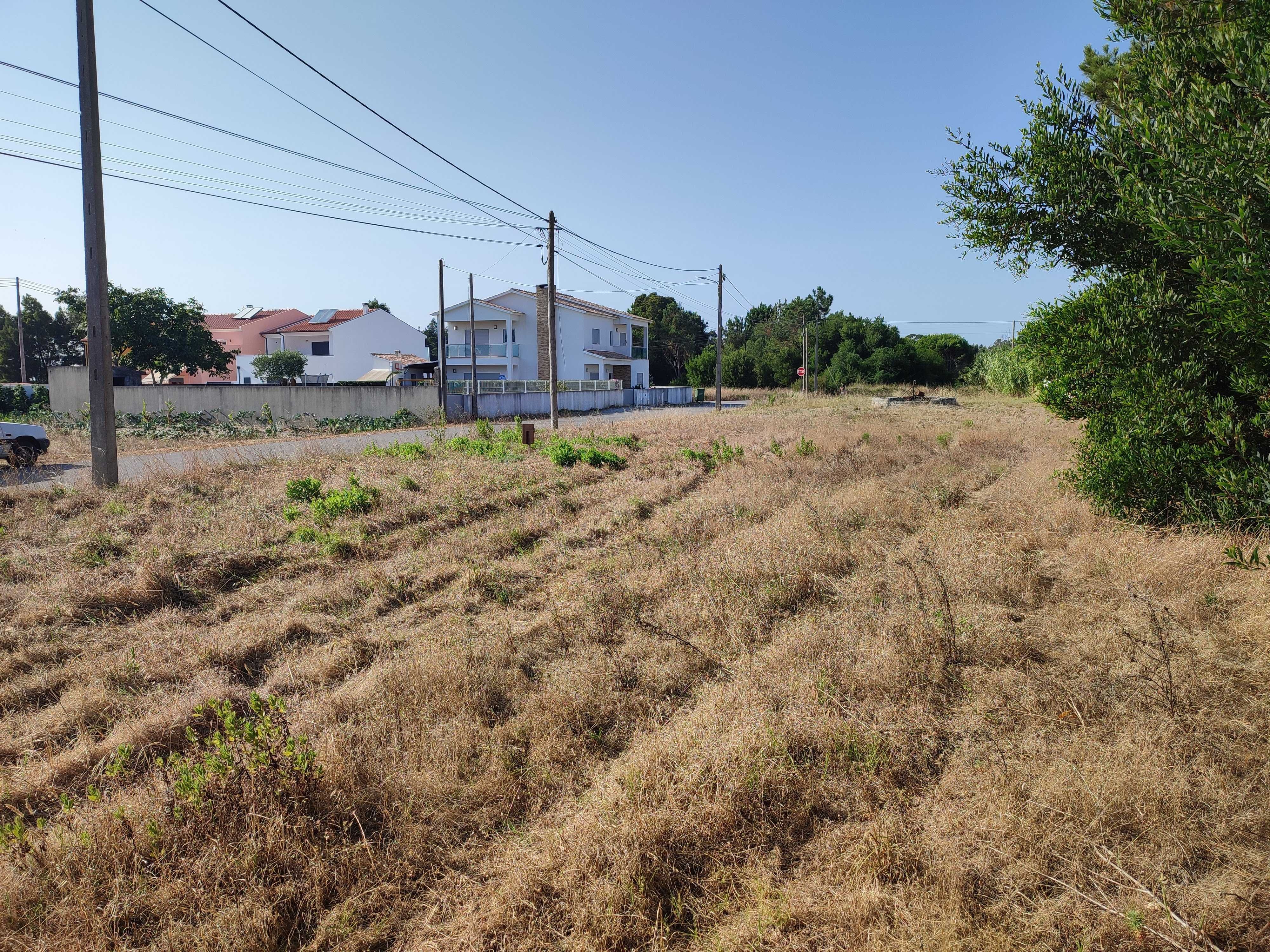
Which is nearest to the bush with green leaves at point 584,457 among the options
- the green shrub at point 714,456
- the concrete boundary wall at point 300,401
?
the green shrub at point 714,456

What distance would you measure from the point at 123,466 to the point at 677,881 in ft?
49.4

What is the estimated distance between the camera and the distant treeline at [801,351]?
53781 mm

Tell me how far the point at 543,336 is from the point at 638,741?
4559 cm

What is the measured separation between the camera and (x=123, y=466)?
13.8m

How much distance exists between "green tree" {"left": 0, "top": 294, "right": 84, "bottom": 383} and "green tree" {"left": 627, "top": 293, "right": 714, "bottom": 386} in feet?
160

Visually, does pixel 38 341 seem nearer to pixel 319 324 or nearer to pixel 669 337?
pixel 319 324

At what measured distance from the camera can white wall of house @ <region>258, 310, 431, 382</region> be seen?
184 feet

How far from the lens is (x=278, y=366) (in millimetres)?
51906

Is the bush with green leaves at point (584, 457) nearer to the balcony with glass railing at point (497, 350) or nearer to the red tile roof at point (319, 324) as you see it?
the balcony with glass railing at point (497, 350)

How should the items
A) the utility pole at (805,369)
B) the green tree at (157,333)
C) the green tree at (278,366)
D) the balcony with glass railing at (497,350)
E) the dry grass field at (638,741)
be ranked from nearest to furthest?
the dry grass field at (638,741) → the green tree at (157,333) → the balcony with glass railing at (497,350) → the utility pole at (805,369) → the green tree at (278,366)

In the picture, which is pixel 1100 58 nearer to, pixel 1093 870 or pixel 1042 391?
pixel 1042 391

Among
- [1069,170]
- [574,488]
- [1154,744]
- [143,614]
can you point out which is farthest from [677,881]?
[574,488]

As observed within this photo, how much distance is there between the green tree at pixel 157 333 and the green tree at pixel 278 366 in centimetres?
667

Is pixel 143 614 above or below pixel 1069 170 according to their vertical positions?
below
